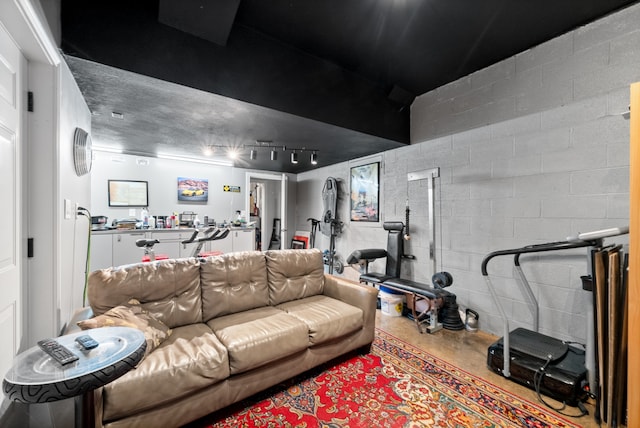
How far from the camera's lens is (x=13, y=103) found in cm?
140

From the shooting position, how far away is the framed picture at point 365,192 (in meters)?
4.35

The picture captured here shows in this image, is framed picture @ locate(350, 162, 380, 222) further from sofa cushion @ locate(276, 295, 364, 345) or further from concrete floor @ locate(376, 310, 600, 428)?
sofa cushion @ locate(276, 295, 364, 345)

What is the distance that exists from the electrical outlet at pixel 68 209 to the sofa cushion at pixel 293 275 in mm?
1517

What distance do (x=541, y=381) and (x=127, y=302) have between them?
2.99 metres

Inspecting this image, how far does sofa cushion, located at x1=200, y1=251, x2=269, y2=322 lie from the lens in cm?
221

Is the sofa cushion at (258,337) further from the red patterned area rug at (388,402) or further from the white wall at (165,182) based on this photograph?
the white wall at (165,182)

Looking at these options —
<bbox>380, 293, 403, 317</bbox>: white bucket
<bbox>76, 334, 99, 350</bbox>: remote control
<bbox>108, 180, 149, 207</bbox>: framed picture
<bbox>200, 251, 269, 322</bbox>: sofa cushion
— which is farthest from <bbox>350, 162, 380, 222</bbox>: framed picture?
<bbox>108, 180, 149, 207</bbox>: framed picture

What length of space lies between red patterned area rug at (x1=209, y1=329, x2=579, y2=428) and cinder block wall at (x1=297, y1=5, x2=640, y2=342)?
36.4 inches

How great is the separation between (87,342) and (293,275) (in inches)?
68.6

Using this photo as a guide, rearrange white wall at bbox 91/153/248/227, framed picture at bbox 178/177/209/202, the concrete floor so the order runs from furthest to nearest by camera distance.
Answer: framed picture at bbox 178/177/209/202, white wall at bbox 91/153/248/227, the concrete floor

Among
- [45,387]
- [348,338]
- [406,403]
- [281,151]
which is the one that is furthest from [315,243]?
[45,387]

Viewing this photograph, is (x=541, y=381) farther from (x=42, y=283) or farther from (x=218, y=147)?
(x=218, y=147)

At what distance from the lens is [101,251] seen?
4.04 m

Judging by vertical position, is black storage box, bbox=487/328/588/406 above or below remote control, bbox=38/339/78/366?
below
